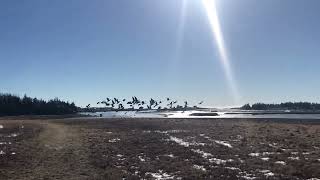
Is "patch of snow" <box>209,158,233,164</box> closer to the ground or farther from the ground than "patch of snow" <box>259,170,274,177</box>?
farther from the ground

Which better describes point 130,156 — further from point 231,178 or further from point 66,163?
point 231,178

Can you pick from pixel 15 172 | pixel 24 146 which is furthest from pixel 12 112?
pixel 15 172

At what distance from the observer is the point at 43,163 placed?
86.7 ft

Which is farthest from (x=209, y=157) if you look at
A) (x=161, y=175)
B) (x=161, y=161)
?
(x=161, y=175)

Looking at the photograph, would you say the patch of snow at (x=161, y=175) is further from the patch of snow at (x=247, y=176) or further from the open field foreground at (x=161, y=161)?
the patch of snow at (x=247, y=176)

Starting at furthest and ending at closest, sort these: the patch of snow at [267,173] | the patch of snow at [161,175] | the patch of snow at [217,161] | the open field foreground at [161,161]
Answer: the patch of snow at [217,161], the open field foreground at [161,161], the patch of snow at [267,173], the patch of snow at [161,175]

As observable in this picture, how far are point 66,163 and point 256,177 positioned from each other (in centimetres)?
1100

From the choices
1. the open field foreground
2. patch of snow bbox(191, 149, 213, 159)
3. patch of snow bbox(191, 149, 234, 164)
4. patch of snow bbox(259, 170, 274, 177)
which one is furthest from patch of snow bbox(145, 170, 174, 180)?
patch of snow bbox(191, 149, 213, 159)

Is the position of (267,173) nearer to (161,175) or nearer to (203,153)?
(161,175)

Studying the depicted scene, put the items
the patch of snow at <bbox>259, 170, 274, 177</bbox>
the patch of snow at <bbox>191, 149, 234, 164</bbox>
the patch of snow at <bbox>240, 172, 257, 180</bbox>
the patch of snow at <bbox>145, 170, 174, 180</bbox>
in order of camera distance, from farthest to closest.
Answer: the patch of snow at <bbox>191, 149, 234, 164</bbox> → the patch of snow at <bbox>259, 170, 274, 177</bbox> → the patch of snow at <bbox>145, 170, 174, 180</bbox> → the patch of snow at <bbox>240, 172, 257, 180</bbox>

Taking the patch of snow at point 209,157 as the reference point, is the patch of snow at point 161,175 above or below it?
below

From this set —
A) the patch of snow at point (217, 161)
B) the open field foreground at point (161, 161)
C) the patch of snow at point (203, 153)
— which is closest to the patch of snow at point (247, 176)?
the open field foreground at point (161, 161)

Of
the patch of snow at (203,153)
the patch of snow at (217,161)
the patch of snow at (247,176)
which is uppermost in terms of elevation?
the patch of snow at (203,153)

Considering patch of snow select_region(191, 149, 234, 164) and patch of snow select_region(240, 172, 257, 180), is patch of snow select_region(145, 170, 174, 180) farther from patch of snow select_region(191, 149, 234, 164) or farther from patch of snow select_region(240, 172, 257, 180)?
patch of snow select_region(191, 149, 234, 164)
